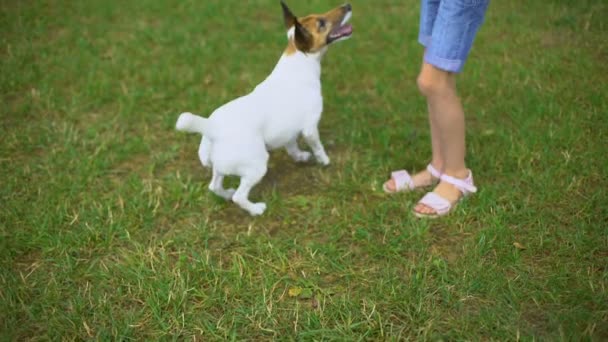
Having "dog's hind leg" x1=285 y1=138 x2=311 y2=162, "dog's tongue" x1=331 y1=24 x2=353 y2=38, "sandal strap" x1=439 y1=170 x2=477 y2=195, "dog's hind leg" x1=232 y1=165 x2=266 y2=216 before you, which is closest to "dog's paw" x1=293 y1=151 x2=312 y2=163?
"dog's hind leg" x1=285 y1=138 x2=311 y2=162

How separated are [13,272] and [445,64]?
268cm

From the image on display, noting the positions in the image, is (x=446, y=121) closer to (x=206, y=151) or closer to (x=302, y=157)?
(x=302, y=157)

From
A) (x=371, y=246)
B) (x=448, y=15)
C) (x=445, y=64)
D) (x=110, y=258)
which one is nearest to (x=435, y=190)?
(x=371, y=246)

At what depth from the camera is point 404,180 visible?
3664 millimetres

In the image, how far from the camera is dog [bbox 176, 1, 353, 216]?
3115mm

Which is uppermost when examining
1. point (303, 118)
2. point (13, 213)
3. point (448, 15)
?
point (448, 15)

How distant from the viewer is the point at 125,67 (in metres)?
5.38

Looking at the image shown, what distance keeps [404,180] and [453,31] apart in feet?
3.69

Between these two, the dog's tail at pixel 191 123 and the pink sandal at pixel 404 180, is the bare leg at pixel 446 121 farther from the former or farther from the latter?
the dog's tail at pixel 191 123

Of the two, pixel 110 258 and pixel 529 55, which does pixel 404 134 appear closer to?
pixel 529 55

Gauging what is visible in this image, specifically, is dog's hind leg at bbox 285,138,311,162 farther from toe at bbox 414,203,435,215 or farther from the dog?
toe at bbox 414,203,435,215

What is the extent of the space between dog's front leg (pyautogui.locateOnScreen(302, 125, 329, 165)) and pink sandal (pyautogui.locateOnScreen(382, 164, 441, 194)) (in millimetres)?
494

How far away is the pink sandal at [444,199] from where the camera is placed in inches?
132

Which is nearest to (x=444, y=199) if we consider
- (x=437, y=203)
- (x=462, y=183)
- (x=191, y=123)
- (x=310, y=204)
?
(x=437, y=203)
